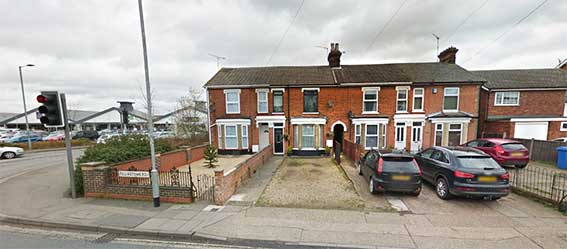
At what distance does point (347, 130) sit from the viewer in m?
14.7

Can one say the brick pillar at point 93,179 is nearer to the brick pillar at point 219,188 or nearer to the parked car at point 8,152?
the brick pillar at point 219,188

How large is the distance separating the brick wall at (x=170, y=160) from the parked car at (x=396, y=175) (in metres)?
9.09

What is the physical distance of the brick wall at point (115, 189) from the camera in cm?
600

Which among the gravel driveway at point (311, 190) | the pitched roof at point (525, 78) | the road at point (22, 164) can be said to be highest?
the pitched roof at point (525, 78)

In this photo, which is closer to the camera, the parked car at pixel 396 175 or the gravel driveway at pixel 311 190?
the gravel driveway at pixel 311 190

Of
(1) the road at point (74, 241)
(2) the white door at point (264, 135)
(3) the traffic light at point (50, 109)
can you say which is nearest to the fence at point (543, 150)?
(2) the white door at point (264, 135)

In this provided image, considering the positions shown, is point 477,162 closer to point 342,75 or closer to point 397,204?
point 397,204

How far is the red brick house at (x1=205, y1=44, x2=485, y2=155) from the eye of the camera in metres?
14.2

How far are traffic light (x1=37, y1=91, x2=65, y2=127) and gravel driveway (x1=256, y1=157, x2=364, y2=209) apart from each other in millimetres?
6439

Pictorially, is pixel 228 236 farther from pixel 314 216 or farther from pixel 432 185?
pixel 432 185

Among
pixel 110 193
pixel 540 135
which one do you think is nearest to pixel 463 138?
pixel 540 135

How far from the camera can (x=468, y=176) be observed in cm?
573

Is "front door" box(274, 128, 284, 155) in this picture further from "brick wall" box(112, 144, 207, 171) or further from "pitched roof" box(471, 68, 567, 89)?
"pitched roof" box(471, 68, 567, 89)

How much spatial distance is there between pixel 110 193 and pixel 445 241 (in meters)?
8.88
